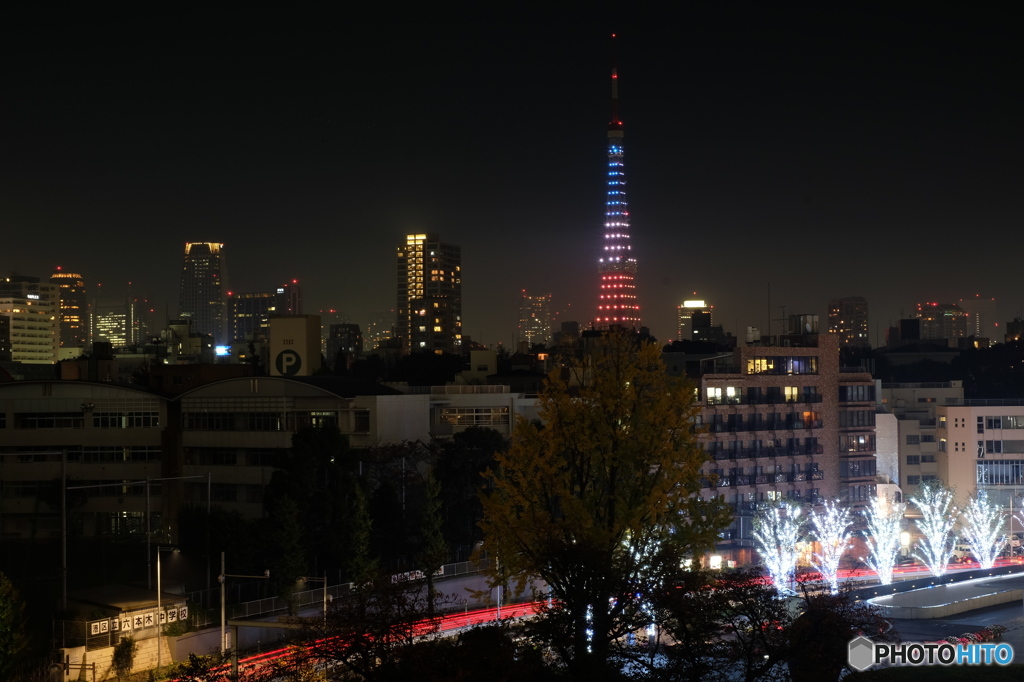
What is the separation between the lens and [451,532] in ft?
108

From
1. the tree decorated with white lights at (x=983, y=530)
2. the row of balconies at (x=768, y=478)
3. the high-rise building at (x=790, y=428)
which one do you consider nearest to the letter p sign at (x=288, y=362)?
the high-rise building at (x=790, y=428)

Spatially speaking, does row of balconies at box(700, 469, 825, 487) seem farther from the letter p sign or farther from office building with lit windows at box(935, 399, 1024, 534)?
the letter p sign

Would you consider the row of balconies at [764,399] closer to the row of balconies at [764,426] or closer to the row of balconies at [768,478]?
the row of balconies at [764,426]

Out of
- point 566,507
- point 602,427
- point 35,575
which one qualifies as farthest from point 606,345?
point 35,575

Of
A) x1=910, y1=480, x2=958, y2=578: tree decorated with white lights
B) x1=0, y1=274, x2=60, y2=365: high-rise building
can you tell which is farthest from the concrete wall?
x1=0, y1=274, x2=60, y2=365: high-rise building

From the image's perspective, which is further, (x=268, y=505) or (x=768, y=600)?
(x=268, y=505)

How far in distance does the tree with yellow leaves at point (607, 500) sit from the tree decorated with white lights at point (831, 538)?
18.3 m

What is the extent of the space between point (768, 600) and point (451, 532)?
705 inches

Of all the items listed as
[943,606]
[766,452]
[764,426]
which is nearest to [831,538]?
[943,606]

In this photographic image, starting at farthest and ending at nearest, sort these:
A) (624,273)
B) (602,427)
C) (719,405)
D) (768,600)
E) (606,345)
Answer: (624,273)
(719,405)
(606,345)
(602,427)
(768,600)

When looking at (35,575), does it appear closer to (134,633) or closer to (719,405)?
(134,633)

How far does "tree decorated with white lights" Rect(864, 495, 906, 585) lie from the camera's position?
3750 cm

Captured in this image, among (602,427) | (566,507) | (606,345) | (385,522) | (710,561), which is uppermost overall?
(606,345)

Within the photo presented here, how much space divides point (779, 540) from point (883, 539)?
3.50 m
